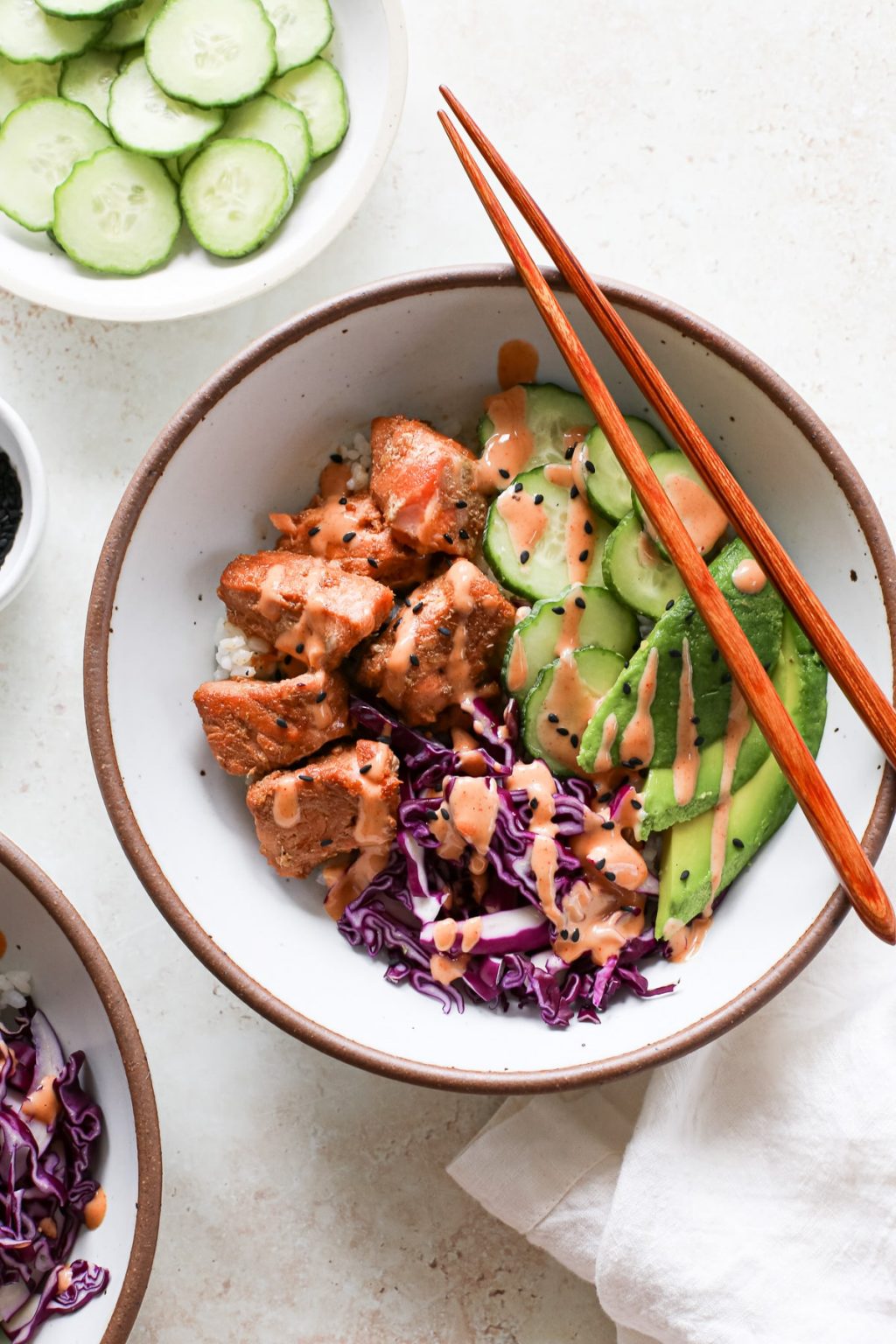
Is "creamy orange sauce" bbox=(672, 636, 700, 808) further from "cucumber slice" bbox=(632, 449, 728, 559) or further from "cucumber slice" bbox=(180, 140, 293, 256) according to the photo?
"cucumber slice" bbox=(180, 140, 293, 256)

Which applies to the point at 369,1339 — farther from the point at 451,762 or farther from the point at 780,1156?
the point at 451,762

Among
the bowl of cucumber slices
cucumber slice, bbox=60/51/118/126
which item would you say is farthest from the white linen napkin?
cucumber slice, bbox=60/51/118/126

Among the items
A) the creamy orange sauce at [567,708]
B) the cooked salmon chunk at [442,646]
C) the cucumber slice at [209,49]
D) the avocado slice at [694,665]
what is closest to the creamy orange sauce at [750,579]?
the avocado slice at [694,665]

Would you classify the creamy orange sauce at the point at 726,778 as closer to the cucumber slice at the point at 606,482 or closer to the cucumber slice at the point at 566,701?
the cucumber slice at the point at 566,701

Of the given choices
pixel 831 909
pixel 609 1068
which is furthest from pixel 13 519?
pixel 831 909

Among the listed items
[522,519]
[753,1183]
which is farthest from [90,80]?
[753,1183]

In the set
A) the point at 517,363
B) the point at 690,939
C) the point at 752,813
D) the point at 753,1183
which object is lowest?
the point at 753,1183

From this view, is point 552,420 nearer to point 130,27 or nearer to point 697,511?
point 697,511
